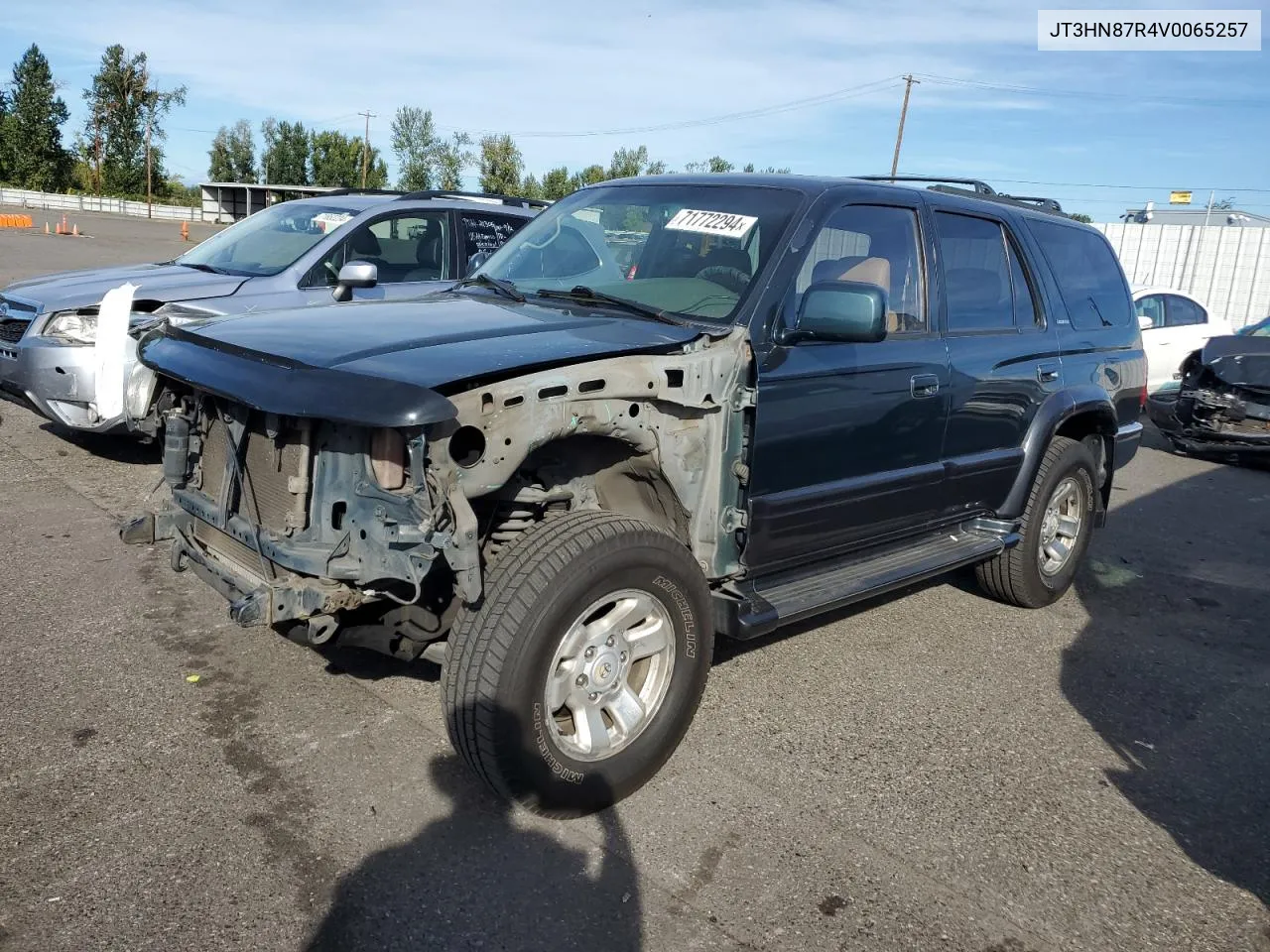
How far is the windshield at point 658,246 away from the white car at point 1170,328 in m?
9.30

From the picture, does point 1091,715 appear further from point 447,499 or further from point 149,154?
point 149,154

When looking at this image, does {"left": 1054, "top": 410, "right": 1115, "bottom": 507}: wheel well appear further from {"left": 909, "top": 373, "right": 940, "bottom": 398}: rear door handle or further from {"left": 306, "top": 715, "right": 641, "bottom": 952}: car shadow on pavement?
{"left": 306, "top": 715, "right": 641, "bottom": 952}: car shadow on pavement

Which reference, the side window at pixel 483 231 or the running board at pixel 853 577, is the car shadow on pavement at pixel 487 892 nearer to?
the running board at pixel 853 577

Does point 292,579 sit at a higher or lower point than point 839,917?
higher

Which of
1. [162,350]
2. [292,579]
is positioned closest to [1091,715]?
[292,579]

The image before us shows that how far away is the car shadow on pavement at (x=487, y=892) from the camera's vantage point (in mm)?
2615

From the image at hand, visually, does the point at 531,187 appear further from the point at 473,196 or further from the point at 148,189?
the point at 473,196

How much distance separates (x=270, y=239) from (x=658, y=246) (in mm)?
4606

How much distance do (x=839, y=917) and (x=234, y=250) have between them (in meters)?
6.72

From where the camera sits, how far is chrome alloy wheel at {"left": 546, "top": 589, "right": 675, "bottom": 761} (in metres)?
3.17

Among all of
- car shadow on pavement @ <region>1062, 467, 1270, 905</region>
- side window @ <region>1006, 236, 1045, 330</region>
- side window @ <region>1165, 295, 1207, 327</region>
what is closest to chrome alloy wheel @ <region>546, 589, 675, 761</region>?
car shadow on pavement @ <region>1062, 467, 1270, 905</region>

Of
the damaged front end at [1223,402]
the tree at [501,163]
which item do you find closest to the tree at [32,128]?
the tree at [501,163]

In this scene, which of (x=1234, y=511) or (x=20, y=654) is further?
(x=1234, y=511)

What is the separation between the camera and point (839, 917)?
2812 mm
